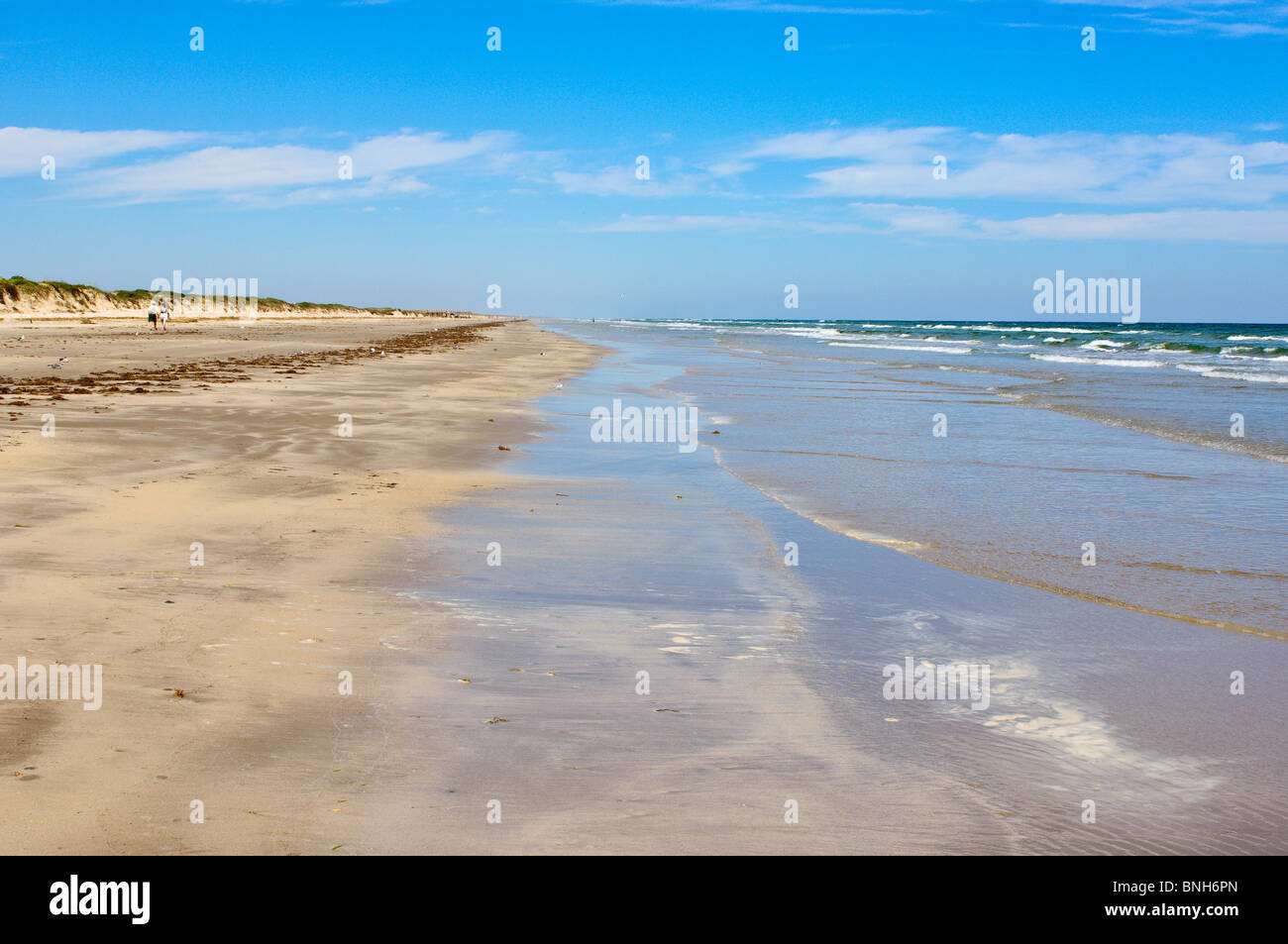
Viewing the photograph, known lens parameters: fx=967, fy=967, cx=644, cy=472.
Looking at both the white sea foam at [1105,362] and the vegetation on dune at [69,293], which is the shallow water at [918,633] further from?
the vegetation on dune at [69,293]

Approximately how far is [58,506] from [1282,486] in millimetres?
12026

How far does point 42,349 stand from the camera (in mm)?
28203

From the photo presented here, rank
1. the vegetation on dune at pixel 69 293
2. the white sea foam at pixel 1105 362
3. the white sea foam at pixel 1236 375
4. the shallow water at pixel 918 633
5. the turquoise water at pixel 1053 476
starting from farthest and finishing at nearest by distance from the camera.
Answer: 1. the vegetation on dune at pixel 69 293
2. the white sea foam at pixel 1105 362
3. the white sea foam at pixel 1236 375
4. the turquoise water at pixel 1053 476
5. the shallow water at pixel 918 633

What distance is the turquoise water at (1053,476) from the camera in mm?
7008

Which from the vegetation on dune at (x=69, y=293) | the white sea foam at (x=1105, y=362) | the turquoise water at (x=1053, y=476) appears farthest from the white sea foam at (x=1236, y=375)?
the vegetation on dune at (x=69, y=293)

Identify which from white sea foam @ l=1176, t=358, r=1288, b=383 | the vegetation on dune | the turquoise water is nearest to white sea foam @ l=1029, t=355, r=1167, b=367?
white sea foam @ l=1176, t=358, r=1288, b=383

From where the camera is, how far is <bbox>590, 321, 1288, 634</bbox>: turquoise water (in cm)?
701

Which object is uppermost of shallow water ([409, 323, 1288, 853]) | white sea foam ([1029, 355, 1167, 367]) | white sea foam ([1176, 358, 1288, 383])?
white sea foam ([1029, 355, 1167, 367])

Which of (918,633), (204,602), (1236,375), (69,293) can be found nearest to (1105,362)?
(1236,375)

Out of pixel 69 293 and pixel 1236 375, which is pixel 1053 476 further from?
pixel 69 293

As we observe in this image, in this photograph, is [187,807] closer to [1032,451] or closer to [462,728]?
[462,728]

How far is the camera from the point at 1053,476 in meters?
11.2

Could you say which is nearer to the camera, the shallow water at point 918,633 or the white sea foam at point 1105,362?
the shallow water at point 918,633

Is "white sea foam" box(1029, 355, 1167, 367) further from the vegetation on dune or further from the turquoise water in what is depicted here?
the vegetation on dune
